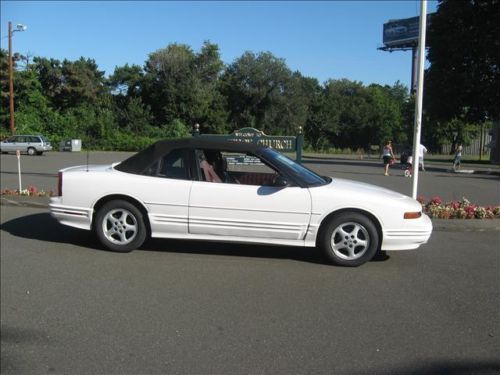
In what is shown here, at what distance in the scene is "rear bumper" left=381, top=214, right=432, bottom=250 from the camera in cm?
618

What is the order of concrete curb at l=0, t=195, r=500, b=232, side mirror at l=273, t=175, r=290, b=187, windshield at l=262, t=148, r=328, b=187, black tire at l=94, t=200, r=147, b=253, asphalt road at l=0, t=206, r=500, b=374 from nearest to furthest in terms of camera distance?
asphalt road at l=0, t=206, r=500, b=374 < side mirror at l=273, t=175, r=290, b=187 < windshield at l=262, t=148, r=328, b=187 < black tire at l=94, t=200, r=147, b=253 < concrete curb at l=0, t=195, r=500, b=232

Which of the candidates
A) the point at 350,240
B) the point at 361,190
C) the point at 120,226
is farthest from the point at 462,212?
the point at 120,226

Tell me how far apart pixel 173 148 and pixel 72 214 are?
5.12 ft

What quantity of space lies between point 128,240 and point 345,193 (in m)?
2.75

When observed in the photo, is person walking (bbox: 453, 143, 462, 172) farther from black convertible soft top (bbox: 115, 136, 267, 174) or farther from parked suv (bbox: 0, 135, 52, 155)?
parked suv (bbox: 0, 135, 52, 155)

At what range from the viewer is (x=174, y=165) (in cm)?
659

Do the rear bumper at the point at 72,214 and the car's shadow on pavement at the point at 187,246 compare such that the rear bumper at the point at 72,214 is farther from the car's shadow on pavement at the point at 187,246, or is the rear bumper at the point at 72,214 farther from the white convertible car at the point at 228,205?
the car's shadow on pavement at the point at 187,246

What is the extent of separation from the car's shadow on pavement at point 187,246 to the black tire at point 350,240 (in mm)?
235

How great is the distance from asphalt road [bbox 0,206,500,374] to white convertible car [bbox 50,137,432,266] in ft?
1.04

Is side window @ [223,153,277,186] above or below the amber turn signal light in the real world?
above

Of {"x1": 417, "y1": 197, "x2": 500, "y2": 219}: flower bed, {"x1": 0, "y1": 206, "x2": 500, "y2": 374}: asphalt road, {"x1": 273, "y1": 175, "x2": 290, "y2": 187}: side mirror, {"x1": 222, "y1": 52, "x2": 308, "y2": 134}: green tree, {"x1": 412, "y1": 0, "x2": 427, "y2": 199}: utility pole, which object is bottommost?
{"x1": 0, "y1": 206, "x2": 500, "y2": 374}: asphalt road

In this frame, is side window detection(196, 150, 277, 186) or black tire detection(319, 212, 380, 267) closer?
black tire detection(319, 212, 380, 267)

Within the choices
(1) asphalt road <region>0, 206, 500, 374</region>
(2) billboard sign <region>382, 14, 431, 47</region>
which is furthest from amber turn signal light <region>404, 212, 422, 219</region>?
(2) billboard sign <region>382, 14, 431, 47</region>

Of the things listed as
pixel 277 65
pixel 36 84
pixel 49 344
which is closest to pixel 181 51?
pixel 277 65
